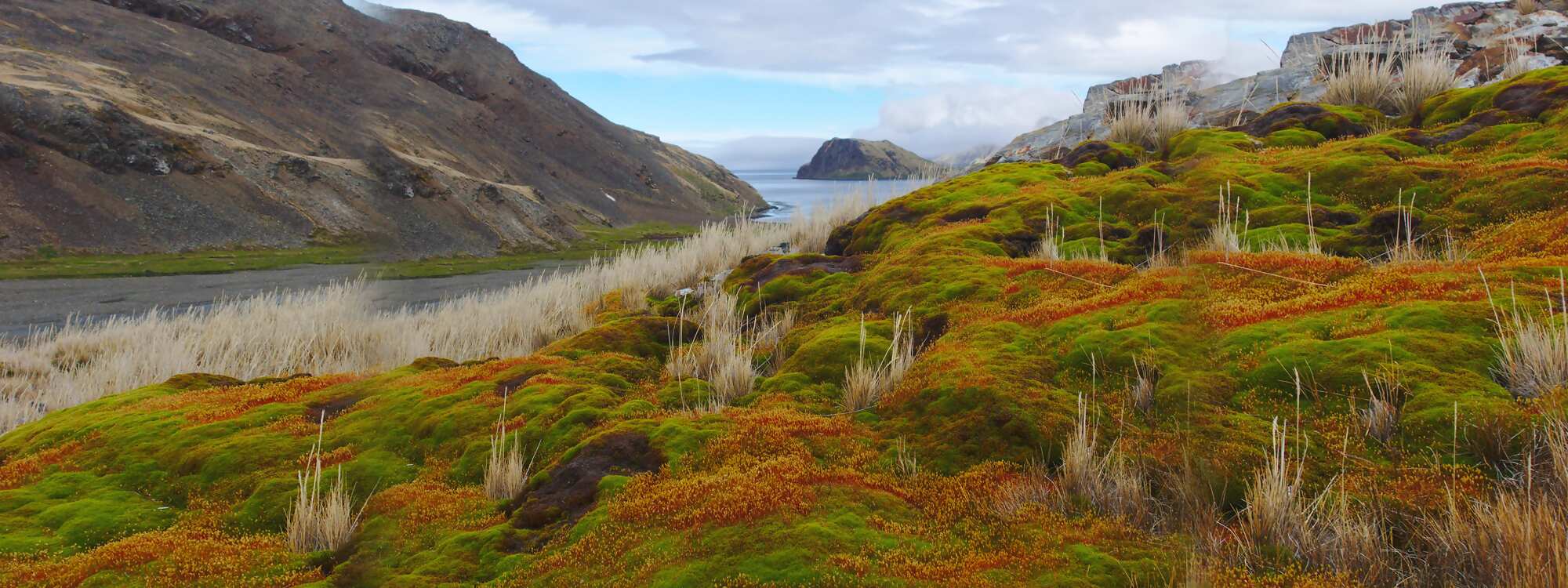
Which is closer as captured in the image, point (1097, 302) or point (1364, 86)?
point (1097, 302)

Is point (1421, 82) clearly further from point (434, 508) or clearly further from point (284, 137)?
point (284, 137)

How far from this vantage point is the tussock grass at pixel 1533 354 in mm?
3926

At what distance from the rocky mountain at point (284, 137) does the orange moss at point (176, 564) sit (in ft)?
121

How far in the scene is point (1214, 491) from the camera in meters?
4.05

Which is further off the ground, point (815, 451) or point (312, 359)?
point (815, 451)

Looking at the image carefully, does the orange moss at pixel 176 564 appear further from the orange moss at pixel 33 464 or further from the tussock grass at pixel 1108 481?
the tussock grass at pixel 1108 481

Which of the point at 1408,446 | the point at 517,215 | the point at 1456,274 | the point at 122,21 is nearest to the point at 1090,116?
the point at 1456,274

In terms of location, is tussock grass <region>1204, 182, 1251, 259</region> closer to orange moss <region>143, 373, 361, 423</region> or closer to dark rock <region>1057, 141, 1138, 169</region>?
dark rock <region>1057, 141, 1138, 169</region>

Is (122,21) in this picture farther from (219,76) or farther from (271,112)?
(271,112)

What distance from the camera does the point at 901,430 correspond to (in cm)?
537

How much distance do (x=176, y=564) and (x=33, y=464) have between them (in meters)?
2.78

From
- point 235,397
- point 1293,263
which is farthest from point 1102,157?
point 235,397

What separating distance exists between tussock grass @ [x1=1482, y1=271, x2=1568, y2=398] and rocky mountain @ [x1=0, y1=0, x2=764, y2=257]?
42.5 m

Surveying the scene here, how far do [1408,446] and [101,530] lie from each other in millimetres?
7247
